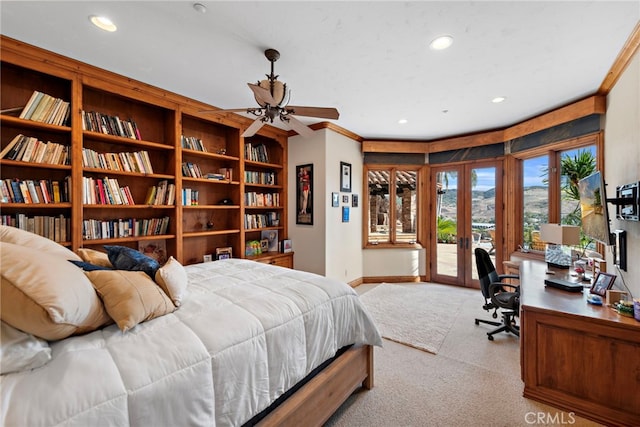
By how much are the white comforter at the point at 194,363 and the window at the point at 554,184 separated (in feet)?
11.9

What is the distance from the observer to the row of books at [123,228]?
271cm

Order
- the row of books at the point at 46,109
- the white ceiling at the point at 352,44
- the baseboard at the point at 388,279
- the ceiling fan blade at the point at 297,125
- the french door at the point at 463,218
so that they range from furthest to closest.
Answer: the baseboard at the point at 388,279
the french door at the point at 463,218
the ceiling fan blade at the point at 297,125
the row of books at the point at 46,109
the white ceiling at the point at 352,44

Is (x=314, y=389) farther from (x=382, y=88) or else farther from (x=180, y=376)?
(x=382, y=88)

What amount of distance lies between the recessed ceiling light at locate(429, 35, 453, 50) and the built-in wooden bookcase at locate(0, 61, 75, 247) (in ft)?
10.7

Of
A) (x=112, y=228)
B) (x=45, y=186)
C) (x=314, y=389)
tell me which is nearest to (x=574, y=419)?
(x=314, y=389)

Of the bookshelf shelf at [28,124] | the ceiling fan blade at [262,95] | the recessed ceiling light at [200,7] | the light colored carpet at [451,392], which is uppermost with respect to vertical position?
the recessed ceiling light at [200,7]

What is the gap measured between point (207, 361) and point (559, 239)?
3.50m

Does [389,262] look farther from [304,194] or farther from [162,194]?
[162,194]

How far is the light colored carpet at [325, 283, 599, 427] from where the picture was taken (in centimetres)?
180

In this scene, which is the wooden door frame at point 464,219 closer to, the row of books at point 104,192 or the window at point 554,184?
the window at point 554,184

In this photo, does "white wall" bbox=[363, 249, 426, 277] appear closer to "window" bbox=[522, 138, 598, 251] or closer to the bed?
"window" bbox=[522, 138, 598, 251]

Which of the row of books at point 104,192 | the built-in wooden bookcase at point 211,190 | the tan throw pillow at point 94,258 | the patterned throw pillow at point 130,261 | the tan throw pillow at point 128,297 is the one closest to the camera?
the tan throw pillow at point 128,297

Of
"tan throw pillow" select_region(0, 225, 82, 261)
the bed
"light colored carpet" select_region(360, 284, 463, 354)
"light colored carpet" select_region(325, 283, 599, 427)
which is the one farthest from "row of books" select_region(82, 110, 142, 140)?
"light colored carpet" select_region(360, 284, 463, 354)

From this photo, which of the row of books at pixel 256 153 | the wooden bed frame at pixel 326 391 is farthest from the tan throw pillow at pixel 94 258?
the row of books at pixel 256 153
